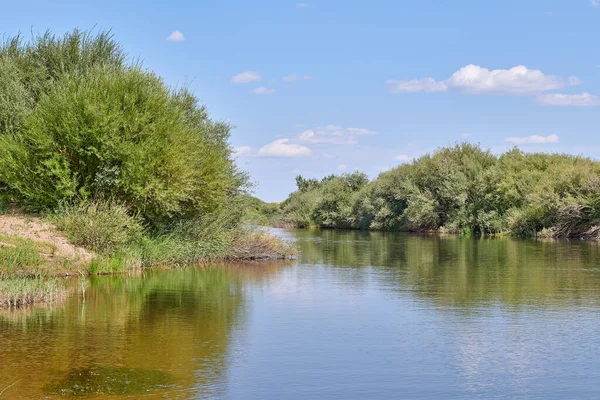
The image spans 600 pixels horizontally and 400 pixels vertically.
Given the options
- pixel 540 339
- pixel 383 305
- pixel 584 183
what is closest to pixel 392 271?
pixel 383 305

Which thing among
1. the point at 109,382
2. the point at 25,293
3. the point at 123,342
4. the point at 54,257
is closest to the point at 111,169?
the point at 54,257

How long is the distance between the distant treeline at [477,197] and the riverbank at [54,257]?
37.8 m

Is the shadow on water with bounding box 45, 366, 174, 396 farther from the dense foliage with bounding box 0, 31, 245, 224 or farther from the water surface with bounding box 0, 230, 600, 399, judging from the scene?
the dense foliage with bounding box 0, 31, 245, 224

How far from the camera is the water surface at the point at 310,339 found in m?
14.5

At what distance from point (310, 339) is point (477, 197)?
66.5 meters

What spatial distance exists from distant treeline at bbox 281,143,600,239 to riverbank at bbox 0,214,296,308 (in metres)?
37.8

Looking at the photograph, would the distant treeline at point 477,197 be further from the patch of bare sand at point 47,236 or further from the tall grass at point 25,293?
the tall grass at point 25,293

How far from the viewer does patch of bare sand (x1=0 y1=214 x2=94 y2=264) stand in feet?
99.1

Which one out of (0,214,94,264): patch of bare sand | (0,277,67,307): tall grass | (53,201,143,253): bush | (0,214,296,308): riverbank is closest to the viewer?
(0,277,67,307): tall grass

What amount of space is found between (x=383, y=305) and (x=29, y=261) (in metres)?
13.1

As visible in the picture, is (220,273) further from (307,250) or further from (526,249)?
(526,249)

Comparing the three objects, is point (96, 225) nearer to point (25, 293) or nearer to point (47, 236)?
point (47, 236)

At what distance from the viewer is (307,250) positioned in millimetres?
52438

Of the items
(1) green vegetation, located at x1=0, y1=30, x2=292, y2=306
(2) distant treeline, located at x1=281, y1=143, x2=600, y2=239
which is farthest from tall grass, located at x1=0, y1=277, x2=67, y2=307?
(2) distant treeline, located at x1=281, y1=143, x2=600, y2=239
